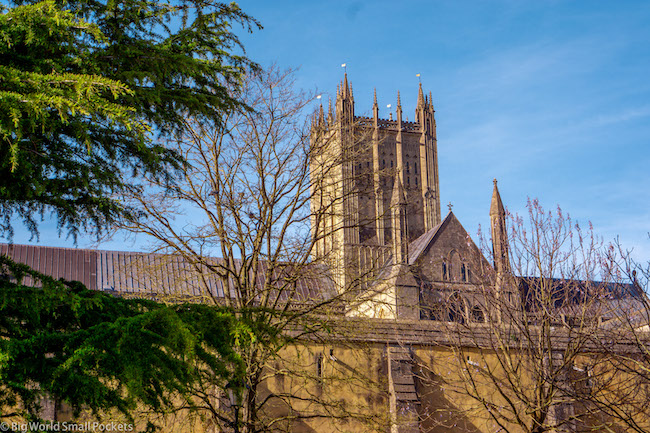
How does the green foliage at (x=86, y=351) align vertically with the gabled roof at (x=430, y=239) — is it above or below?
below

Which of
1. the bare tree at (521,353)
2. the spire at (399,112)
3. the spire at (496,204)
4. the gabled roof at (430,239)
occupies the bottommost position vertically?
the bare tree at (521,353)

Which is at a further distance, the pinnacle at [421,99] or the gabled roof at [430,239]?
the pinnacle at [421,99]

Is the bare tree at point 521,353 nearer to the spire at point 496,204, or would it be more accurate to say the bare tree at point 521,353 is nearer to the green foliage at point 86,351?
the green foliage at point 86,351

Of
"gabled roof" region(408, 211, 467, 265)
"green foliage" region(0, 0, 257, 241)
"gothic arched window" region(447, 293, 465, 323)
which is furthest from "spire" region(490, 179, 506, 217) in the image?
"green foliage" region(0, 0, 257, 241)

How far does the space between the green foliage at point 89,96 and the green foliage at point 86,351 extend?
117 cm

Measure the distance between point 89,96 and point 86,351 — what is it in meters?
2.16

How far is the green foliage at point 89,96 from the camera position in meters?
5.75

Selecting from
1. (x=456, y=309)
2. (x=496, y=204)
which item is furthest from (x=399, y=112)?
(x=456, y=309)

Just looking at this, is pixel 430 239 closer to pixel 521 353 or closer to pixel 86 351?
pixel 521 353

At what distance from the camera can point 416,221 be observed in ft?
214

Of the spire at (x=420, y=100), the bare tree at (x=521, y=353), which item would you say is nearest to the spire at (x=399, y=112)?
the spire at (x=420, y=100)

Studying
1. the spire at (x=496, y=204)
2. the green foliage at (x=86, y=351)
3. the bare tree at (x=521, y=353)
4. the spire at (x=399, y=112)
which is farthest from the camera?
the spire at (x=399, y=112)

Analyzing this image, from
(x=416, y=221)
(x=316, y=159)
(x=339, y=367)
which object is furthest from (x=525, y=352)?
(x=416, y=221)

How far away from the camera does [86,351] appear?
546 centimetres
